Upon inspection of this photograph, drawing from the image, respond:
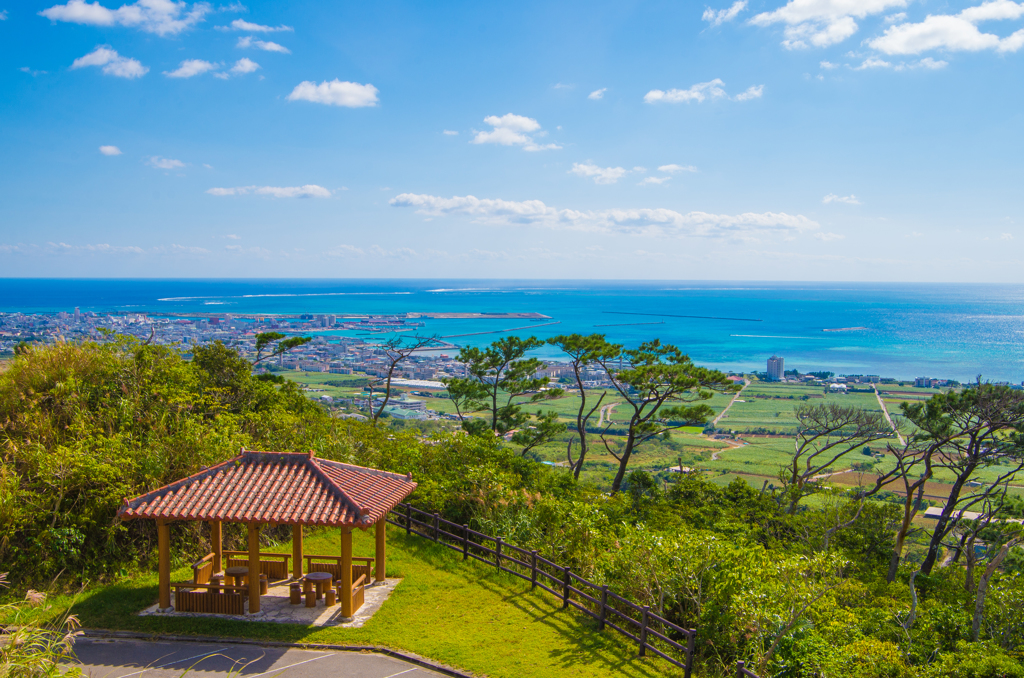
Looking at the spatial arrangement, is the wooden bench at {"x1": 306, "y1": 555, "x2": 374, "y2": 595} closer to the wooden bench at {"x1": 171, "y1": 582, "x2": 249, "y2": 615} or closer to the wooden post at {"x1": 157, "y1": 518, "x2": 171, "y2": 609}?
the wooden bench at {"x1": 171, "y1": 582, "x2": 249, "y2": 615}

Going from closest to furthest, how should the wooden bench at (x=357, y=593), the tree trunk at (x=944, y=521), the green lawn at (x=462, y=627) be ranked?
the green lawn at (x=462, y=627)
the wooden bench at (x=357, y=593)
the tree trunk at (x=944, y=521)

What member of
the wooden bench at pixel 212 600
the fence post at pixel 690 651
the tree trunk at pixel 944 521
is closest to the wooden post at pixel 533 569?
the fence post at pixel 690 651

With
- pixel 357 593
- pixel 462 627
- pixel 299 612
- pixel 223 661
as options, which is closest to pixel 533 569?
pixel 462 627

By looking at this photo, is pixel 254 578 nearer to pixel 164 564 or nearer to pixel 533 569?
pixel 164 564

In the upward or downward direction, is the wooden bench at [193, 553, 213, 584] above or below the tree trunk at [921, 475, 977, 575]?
above

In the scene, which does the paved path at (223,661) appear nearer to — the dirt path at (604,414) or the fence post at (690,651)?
the fence post at (690,651)

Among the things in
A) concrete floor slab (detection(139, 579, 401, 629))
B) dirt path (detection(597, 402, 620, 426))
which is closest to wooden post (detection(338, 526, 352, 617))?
concrete floor slab (detection(139, 579, 401, 629))

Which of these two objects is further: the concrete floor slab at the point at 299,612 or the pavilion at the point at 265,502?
the concrete floor slab at the point at 299,612
